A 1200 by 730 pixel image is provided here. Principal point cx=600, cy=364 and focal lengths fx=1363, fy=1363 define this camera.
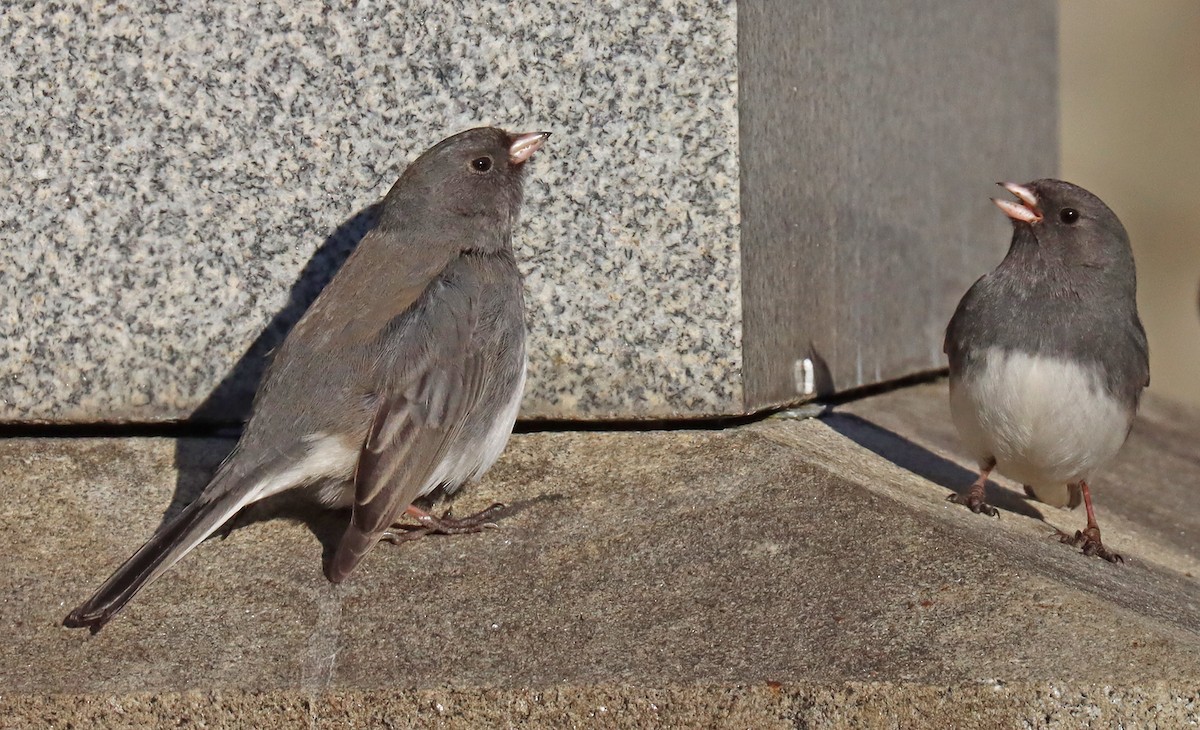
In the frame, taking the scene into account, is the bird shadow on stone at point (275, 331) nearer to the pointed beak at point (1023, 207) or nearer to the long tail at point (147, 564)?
the long tail at point (147, 564)

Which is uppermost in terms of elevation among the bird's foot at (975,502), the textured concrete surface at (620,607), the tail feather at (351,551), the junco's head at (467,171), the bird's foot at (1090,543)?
the junco's head at (467,171)

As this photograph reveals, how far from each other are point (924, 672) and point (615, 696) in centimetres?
60

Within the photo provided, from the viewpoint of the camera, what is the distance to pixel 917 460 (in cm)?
427

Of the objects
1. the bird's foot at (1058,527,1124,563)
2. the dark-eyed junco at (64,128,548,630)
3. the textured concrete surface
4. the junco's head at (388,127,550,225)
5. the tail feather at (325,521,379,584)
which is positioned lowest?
the bird's foot at (1058,527,1124,563)

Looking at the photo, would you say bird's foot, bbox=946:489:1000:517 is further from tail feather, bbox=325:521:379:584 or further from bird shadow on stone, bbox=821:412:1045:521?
tail feather, bbox=325:521:379:584

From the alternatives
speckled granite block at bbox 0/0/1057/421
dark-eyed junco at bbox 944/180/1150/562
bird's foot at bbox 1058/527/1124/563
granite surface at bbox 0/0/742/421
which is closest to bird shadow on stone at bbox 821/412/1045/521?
dark-eyed junco at bbox 944/180/1150/562

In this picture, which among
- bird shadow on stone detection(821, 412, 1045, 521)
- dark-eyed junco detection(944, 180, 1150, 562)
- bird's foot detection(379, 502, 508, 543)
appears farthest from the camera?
bird shadow on stone detection(821, 412, 1045, 521)

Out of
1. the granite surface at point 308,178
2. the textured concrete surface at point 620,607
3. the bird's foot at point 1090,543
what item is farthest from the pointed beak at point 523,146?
the bird's foot at point 1090,543

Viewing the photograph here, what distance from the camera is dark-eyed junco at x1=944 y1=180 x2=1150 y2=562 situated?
144 inches

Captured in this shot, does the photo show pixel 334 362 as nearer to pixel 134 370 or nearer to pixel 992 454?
pixel 134 370

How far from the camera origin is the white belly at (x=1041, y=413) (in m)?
3.64

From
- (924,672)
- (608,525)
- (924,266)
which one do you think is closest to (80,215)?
(608,525)

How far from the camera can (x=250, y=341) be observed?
376 cm

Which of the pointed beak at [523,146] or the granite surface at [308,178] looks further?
the granite surface at [308,178]
